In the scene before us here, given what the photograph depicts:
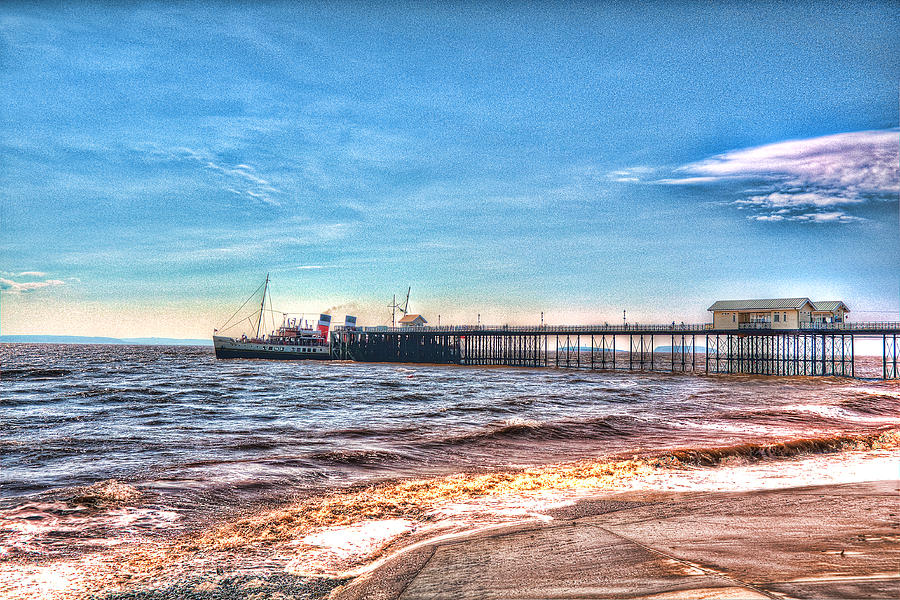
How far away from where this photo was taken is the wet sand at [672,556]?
466 centimetres

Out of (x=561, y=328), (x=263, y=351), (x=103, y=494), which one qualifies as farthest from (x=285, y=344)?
(x=103, y=494)

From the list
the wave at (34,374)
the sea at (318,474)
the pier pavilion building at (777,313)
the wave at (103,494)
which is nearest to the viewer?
the sea at (318,474)

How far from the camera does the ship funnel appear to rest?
356ft

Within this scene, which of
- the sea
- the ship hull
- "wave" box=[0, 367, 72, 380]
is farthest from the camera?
the ship hull

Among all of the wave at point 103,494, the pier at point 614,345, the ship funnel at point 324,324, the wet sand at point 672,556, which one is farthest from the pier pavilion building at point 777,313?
the ship funnel at point 324,324

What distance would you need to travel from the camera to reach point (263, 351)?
328 feet

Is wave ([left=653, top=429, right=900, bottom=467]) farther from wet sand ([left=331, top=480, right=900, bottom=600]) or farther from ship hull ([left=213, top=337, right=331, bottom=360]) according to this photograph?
ship hull ([left=213, top=337, right=331, bottom=360])

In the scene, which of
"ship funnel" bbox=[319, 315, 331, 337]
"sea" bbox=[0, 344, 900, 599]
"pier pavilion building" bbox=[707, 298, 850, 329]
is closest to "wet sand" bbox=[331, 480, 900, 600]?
"sea" bbox=[0, 344, 900, 599]

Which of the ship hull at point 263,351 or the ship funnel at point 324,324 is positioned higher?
the ship funnel at point 324,324

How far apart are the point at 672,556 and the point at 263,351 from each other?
101m

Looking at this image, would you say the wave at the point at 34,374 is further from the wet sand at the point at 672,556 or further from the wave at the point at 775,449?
the wet sand at the point at 672,556

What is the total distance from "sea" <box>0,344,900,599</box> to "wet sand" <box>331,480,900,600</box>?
0.83 meters

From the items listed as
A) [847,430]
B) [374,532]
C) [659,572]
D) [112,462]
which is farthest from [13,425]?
[847,430]

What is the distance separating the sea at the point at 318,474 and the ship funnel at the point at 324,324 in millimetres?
81345
